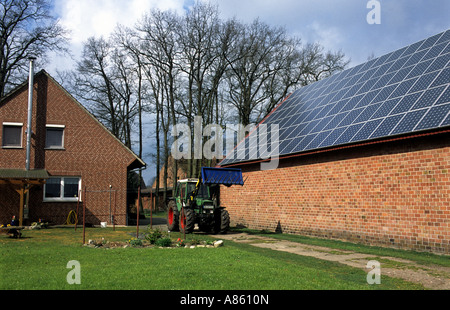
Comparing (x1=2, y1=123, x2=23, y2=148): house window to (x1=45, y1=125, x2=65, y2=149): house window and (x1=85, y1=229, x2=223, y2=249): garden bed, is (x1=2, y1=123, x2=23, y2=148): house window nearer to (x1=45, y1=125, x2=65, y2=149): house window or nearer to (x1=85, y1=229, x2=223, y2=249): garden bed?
(x1=45, y1=125, x2=65, y2=149): house window

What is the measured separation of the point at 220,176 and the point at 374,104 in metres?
6.93

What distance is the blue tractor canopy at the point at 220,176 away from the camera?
17.0 metres

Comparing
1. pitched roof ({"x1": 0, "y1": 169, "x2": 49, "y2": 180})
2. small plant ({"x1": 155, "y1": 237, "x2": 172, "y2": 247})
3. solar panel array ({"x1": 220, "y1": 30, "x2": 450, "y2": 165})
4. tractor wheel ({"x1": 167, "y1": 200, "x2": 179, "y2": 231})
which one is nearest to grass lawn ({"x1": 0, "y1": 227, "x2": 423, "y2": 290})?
small plant ({"x1": 155, "y1": 237, "x2": 172, "y2": 247})

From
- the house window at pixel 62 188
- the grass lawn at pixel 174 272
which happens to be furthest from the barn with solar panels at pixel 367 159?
the house window at pixel 62 188

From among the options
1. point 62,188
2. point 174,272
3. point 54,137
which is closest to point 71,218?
point 62,188

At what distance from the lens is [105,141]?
22.9 m

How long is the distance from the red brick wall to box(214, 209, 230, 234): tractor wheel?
8.91 feet

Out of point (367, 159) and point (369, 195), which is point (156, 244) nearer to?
point (369, 195)

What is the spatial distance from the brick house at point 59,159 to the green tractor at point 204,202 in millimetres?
5338

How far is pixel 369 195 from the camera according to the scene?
13758 mm

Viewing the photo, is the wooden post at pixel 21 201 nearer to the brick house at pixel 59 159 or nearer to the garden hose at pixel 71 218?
the brick house at pixel 59 159

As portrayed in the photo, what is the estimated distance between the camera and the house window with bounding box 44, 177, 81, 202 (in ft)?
70.9
